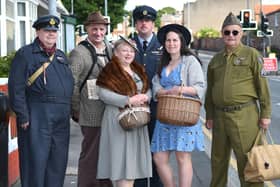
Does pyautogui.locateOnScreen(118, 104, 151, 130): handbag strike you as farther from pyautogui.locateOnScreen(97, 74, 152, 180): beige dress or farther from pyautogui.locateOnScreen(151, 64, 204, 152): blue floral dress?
pyautogui.locateOnScreen(151, 64, 204, 152): blue floral dress

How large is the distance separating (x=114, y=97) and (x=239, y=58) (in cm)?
124

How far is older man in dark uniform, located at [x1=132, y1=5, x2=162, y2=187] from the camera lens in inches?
232

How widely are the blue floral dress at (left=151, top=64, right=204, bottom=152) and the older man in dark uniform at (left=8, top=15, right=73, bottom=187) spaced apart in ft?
2.83

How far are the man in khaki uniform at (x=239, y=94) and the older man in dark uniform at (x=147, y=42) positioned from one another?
60 centimetres

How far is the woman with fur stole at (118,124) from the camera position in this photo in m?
5.36

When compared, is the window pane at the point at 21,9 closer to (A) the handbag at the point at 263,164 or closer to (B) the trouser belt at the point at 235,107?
(B) the trouser belt at the point at 235,107

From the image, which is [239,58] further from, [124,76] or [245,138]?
[124,76]

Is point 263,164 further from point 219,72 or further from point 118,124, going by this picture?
point 118,124

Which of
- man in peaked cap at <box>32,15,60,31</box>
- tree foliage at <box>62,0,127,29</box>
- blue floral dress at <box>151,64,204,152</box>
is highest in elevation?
tree foliage at <box>62,0,127,29</box>

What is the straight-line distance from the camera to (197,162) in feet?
28.1

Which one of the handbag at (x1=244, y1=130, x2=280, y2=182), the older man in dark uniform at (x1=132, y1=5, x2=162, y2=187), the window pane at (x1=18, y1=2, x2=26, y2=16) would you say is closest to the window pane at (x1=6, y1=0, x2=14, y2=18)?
the window pane at (x1=18, y1=2, x2=26, y2=16)

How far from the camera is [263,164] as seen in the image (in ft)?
17.6

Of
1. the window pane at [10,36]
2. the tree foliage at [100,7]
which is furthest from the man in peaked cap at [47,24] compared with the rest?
the tree foliage at [100,7]

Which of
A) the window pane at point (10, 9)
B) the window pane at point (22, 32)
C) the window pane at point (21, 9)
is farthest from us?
the window pane at point (22, 32)
